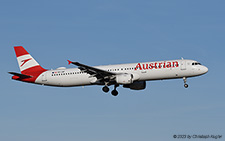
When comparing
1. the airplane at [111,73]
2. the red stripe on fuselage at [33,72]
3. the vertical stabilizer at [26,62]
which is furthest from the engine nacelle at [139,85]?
the vertical stabilizer at [26,62]

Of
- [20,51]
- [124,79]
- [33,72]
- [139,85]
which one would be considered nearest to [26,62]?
[20,51]

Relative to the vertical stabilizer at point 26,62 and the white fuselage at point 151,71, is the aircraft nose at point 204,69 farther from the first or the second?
the vertical stabilizer at point 26,62

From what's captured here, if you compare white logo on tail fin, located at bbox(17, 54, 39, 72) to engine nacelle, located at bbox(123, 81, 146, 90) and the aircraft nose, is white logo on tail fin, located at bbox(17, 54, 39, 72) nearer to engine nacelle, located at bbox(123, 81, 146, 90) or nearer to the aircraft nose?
engine nacelle, located at bbox(123, 81, 146, 90)

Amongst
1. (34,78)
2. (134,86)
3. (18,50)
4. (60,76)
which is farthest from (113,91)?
(18,50)

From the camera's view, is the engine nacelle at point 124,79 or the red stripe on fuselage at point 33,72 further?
the red stripe on fuselage at point 33,72

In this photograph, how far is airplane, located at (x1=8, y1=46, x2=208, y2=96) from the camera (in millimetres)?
49531

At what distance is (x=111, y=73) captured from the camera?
50406 mm

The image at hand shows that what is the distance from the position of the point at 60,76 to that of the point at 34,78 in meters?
4.11

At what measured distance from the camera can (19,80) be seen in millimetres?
55750

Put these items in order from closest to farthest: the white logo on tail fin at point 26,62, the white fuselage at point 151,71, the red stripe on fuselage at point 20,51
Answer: the white fuselage at point 151,71 < the white logo on tail fin at point 26,62 < the red stripe on fuselage at point 20,51

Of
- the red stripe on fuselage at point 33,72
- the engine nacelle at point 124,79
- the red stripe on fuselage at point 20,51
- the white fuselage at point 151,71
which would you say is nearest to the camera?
the white fuselage at point 151,71

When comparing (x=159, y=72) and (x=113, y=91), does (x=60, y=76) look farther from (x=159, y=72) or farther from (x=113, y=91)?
(x=159, y=72)

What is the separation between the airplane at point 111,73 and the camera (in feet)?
163

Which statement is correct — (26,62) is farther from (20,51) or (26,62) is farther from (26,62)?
(20,51)
